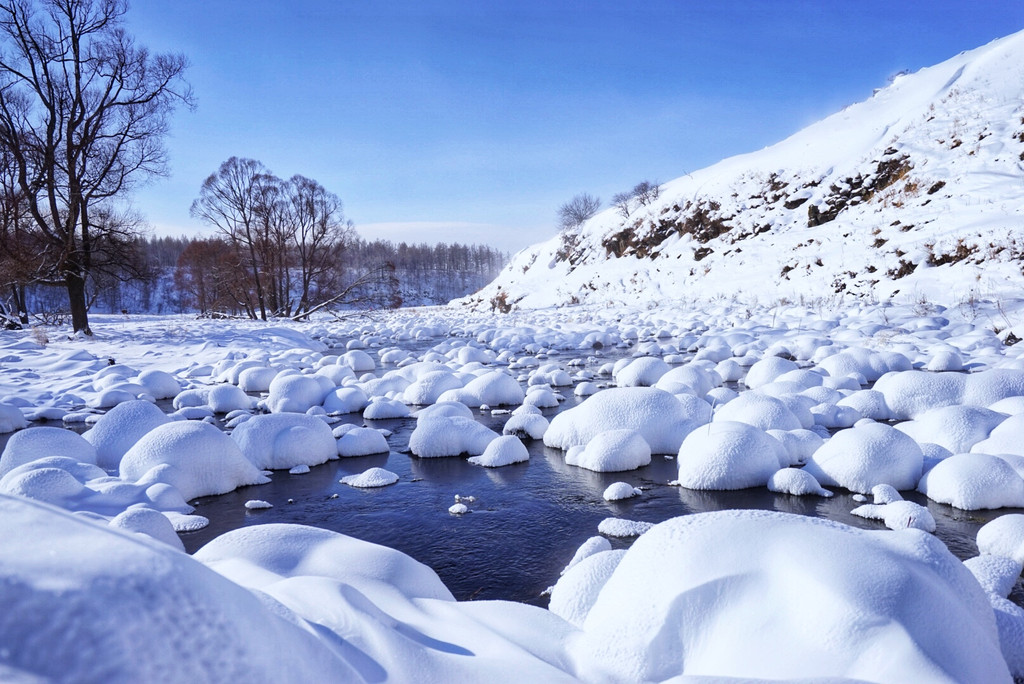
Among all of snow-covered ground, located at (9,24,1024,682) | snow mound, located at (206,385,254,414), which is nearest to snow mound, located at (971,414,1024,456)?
snow-covered ground, located at (9,24,1024,682)

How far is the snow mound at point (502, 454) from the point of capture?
12.5ft

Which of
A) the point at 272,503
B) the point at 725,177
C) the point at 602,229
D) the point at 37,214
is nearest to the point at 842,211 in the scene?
the point at 725,177

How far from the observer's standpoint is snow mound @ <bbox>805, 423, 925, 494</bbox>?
123 inches

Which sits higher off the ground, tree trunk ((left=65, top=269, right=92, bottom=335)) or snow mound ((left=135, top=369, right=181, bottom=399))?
tree trunk ((left=65, top=269, right=92, bottom=335))

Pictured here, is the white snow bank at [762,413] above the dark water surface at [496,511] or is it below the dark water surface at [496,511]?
above

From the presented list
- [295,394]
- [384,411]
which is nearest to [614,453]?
[384,411]

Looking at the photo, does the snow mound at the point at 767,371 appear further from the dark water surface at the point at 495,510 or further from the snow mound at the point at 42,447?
the snow mound at the point at 42,447

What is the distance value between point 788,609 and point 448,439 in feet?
9.34

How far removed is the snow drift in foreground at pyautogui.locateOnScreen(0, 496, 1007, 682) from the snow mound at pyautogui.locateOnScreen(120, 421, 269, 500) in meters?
1.54

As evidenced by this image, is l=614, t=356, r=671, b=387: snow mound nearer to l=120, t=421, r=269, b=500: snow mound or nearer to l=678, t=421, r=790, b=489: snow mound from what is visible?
l=678, t=421, r=790, b=489: snow mound

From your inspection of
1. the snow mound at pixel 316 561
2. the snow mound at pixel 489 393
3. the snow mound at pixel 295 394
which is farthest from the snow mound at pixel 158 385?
the snow mound at pixel 316 561

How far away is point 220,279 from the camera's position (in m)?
20.9

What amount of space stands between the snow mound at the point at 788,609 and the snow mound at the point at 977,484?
159 cm

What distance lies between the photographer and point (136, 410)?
4.05 metres
